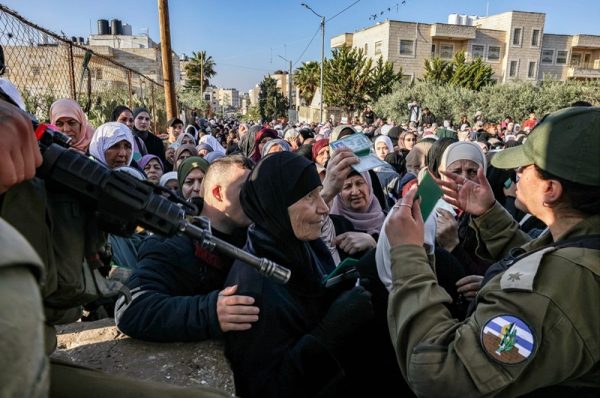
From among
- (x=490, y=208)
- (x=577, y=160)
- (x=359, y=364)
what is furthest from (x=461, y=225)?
(x=577, y=160)

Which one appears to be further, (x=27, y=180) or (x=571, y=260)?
(x=571, y=260)

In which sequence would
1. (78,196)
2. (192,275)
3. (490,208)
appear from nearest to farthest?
(78,196) < (192,275) < (490,208)

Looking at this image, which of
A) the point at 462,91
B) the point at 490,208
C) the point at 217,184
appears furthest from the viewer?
the point at 462,91

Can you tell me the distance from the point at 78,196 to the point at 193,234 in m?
0.32

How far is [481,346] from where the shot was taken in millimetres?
1228

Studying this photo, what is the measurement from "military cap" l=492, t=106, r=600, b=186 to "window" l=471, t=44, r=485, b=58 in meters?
49.6

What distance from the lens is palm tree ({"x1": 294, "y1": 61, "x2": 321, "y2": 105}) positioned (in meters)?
50.5

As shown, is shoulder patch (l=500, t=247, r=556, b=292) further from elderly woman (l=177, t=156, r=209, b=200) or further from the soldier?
elderly woman (l=177, t=156, r=209, b=200)

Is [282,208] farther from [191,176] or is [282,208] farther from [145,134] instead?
[145,134]

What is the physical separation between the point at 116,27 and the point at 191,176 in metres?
63.0

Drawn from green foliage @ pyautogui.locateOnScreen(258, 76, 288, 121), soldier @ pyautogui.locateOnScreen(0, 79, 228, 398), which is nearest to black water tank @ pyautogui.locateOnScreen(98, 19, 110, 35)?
green foliage @ pyautogui.locateOnScreen(258, 76, 288, 121)

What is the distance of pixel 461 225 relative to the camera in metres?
2.76

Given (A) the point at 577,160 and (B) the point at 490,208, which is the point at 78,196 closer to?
(A) the point at 577,160

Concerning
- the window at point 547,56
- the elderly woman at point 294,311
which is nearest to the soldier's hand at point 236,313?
the elderly woman at point 294,311
